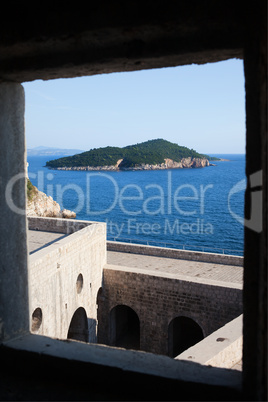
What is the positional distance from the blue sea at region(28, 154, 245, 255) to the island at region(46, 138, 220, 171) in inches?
551

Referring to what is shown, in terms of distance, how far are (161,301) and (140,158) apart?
12685 centimetres

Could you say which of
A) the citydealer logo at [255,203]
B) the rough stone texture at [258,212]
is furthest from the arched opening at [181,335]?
the citydealer logo at [255,203]

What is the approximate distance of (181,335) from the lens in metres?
16.3

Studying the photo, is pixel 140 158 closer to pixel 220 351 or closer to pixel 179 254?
pixel 179 254

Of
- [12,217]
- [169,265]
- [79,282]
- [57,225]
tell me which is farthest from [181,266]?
[12,217]

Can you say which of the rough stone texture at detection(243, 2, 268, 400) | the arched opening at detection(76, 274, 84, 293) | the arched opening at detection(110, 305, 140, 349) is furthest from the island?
the rough stone texture at detection(243, 2, 268, 400)

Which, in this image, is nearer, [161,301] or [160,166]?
[161,301]

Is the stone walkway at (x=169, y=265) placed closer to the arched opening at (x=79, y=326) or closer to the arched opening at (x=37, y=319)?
the arched opening at (x=79, y=326)

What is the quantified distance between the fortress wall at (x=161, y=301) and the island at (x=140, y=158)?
123854mm

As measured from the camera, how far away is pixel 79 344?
3.12 m

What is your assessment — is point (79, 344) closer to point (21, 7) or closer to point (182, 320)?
point (21, 7)

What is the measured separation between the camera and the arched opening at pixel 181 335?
560 inches

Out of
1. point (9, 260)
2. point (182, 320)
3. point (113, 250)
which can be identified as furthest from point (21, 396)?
point (113, 250)

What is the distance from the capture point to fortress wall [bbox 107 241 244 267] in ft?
56.9
